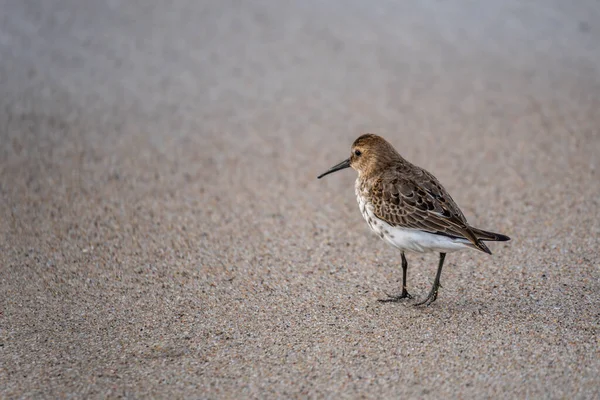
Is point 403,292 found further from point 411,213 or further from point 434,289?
point 411,213

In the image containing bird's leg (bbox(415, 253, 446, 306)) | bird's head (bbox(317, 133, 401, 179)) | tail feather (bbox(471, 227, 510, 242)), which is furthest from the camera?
bird's head (bbox(317, 133, 401, 179))

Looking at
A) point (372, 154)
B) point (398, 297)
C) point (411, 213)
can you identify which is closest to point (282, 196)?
point (372, 154)

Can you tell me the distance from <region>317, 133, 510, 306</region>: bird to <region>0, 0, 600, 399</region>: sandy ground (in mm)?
313

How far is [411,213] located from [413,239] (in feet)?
0.39

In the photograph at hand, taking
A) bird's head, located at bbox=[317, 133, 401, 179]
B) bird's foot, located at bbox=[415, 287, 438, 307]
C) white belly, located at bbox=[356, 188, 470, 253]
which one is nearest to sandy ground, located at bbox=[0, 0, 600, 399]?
bird's foot, located at bbox=[415, 287, 438, 307]

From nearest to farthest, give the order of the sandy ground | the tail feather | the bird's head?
the sandy ground → the tail feather → the bird's head

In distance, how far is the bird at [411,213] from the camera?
3.38m

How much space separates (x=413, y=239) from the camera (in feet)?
11.4

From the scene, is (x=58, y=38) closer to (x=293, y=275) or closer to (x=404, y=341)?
(x=293, y=275)

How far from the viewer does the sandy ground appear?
10.2 ft

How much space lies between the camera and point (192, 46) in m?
6.78

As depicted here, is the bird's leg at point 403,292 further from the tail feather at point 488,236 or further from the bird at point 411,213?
the tail feather at point 488,236

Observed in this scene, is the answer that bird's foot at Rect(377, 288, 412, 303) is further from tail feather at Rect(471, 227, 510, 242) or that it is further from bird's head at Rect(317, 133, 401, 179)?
bird's head at Rect(317, 133, 401, 179)

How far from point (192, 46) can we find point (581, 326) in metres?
4.52
